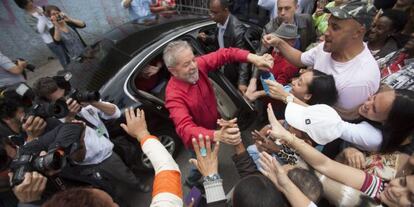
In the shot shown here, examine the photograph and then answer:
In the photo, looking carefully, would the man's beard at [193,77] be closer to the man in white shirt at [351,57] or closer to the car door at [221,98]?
the car door at [221,98]

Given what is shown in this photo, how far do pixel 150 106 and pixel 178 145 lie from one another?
31.0 inches

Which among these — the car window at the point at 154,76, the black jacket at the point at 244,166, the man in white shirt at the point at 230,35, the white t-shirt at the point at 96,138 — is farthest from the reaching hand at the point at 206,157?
the man in white shirt at the point at 230,35

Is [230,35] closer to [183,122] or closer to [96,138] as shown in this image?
[183,122]

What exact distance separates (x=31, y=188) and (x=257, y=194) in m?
1.39

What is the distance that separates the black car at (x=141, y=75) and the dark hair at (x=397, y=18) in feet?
5.31

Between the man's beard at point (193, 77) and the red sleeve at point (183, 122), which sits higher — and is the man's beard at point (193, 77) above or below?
above

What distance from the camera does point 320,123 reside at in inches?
79.0

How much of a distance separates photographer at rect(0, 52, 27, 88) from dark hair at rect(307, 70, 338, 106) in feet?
12.4

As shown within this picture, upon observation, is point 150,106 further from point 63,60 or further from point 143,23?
point 63,60

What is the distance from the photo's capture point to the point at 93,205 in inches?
52.0

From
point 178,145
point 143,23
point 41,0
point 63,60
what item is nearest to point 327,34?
point 178,145

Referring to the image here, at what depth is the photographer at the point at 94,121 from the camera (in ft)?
8.08

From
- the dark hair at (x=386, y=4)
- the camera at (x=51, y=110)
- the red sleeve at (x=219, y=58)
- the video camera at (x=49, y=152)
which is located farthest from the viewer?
the dark hair at (x=386, y=4)

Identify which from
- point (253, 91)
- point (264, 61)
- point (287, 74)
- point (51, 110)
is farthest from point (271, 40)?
point (51, 110)
